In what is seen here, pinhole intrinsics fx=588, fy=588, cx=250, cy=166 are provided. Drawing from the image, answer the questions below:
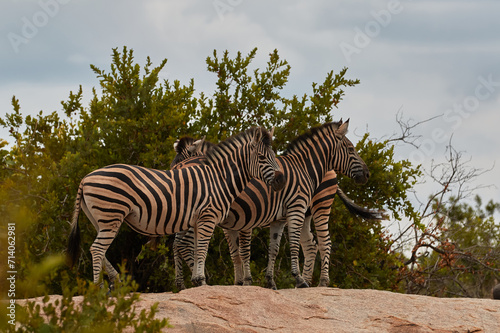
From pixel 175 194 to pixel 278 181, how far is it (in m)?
1.39

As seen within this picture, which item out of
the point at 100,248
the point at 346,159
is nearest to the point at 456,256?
the point at 346,159

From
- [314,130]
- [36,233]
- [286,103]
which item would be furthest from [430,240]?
[36,233]

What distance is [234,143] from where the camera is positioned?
26.6ft

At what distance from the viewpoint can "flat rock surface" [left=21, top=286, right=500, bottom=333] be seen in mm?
6418

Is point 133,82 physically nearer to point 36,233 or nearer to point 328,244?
Result: point 36,233

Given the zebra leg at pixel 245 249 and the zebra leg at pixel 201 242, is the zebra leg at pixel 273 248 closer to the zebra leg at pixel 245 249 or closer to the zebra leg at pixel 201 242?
the zebra leg at pixel 245 249

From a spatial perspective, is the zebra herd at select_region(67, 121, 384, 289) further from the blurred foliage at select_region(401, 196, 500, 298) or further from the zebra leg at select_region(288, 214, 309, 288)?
the blurred foliage at select_region(401, 196, 500, 298)

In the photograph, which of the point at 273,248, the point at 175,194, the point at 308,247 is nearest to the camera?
the point at 175,194

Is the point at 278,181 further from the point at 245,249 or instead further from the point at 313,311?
the point at 313,311

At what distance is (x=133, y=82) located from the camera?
37.7ft

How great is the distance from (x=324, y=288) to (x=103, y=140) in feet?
17.5

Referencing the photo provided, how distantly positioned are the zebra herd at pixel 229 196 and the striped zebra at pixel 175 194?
12mm

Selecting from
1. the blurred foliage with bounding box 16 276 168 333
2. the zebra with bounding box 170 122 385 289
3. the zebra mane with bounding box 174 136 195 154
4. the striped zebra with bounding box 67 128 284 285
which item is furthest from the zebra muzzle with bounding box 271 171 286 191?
the blurred foliage with bounding box 16 276 168 333

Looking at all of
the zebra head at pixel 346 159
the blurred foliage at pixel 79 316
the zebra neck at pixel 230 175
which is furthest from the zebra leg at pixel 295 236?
the blurred foliage at pixel 79 316
